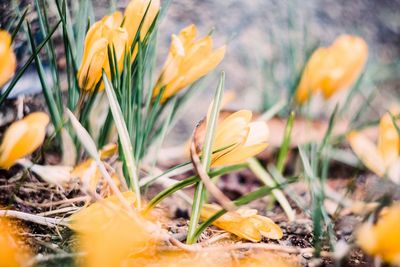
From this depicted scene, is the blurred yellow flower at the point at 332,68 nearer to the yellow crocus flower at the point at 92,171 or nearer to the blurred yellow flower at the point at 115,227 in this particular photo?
the yellow crocus flower at the point at 92,171

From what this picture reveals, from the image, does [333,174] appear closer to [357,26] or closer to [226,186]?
[226,186]

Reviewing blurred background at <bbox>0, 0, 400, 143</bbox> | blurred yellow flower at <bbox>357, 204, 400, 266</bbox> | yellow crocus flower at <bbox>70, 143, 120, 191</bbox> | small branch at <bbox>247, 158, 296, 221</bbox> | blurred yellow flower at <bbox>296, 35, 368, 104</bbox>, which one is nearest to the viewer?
blurred yellow flower at <bbox>357, 204, 400, 266</bbox>

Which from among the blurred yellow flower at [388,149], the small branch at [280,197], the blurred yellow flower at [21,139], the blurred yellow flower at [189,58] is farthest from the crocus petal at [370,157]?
the blurred yellow flower at [21,139]

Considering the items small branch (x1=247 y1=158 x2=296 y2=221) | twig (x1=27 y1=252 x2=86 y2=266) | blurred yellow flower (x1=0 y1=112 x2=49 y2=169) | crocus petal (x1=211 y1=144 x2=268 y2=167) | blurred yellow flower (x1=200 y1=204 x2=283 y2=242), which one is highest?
blurred yellow flower (x1=0 y1=112 x2=49 y2=169)

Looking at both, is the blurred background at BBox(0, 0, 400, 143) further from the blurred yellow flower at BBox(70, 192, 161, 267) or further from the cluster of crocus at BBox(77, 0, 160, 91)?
the blurred yellow flower at BBox(70, 192, 161, 267)

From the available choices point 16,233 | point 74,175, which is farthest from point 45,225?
point 74,175

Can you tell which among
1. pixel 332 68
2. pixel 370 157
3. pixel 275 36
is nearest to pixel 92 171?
pixel 370 157

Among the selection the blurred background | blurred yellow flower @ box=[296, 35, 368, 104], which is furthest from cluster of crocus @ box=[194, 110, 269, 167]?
the blurred background
